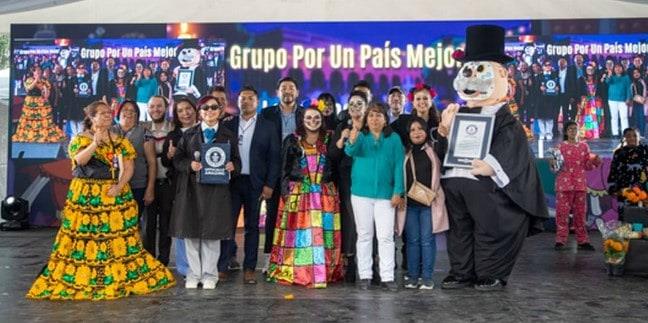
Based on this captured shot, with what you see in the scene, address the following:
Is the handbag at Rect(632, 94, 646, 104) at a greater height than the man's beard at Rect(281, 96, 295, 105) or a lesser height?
greater

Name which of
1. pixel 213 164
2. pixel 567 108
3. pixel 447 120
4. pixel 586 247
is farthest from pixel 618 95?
pixel 213 164

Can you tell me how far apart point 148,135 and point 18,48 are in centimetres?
511

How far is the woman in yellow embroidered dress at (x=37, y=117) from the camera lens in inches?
409

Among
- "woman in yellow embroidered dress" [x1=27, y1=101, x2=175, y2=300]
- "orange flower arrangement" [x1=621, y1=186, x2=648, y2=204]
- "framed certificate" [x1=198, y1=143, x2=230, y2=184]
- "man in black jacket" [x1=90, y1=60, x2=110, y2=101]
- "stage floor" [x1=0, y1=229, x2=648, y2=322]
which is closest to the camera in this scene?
"stage floor" [x1=0, y1=229, x2=648, y2=322]

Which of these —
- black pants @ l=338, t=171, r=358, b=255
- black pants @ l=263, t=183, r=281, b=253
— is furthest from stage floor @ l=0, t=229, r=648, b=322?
black pants @ l=263, t=183, r=281, b=253

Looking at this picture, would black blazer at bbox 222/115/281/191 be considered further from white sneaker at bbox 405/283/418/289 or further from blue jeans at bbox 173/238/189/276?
white sneaker at bbox 405/283/418/289

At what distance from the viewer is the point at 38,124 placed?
10.4 metres

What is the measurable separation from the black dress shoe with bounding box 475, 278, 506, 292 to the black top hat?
1.58m

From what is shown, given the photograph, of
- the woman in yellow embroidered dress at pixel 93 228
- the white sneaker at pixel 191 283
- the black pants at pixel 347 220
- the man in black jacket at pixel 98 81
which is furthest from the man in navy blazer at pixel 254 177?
the man in black jacket at pixel 98 81

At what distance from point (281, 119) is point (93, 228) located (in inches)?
67.0

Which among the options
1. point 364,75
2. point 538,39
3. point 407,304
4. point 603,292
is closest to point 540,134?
point 538,39

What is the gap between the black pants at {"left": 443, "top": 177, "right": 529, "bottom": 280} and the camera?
580cm

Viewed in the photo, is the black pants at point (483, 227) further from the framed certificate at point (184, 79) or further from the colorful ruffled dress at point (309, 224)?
the framed certificate at point (184, 79)

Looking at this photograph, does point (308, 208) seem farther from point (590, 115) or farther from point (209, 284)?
point (590, 115)
